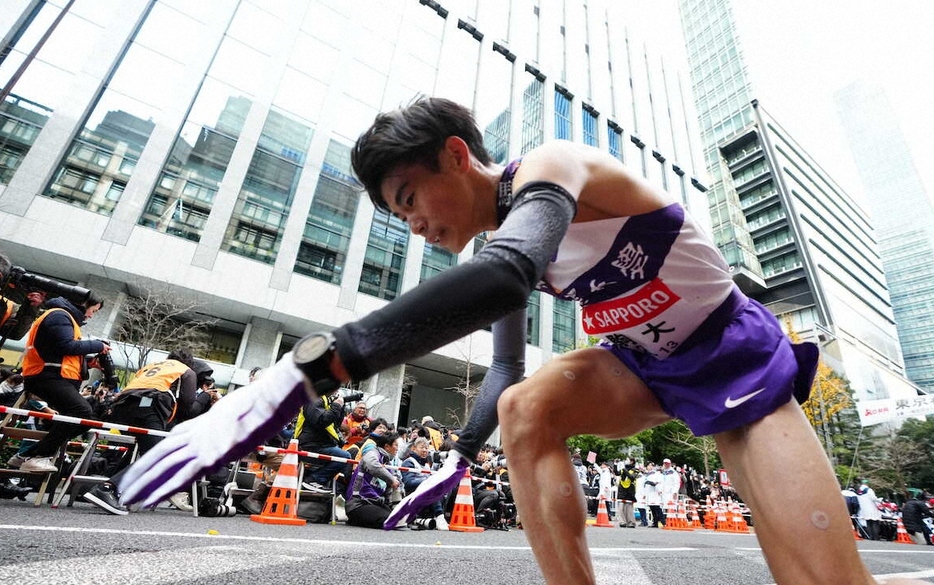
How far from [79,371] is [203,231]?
659 inches

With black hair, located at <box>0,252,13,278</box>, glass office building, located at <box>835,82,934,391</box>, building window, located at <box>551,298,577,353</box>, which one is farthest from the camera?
glass office building, located at <box>835,82,934,391</box>

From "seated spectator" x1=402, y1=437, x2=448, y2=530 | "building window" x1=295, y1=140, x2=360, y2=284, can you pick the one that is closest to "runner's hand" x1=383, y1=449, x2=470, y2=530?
"seated spectator" x1=402, y1=437, x2=448, y2=530

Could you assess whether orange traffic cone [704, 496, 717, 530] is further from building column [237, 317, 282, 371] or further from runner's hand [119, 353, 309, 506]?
building column [237, 317, 282, 371]

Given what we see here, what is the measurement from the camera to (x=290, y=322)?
20.6 meters

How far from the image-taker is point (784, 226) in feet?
170

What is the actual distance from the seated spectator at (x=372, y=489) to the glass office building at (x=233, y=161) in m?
8.15

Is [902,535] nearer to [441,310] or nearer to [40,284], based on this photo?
[441,310]

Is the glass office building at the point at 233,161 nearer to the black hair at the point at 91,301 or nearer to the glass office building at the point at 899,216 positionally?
the black hair at the point at 91,301

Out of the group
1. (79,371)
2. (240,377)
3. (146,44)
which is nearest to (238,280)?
(240,377)

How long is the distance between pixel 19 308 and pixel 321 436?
133 inches

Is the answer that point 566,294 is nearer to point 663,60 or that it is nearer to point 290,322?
point 290,322

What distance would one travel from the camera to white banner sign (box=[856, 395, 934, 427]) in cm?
1809

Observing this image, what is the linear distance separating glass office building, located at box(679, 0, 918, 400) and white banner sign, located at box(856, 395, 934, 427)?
2175 cm

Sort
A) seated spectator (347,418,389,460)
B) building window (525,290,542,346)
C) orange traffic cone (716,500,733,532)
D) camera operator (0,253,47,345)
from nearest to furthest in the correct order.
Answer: camera operator (0,253,47,345) → seated spectator (347,418,389,460) → orange traffic cone (716,500,733,532) → building window (525,290,542,346)
